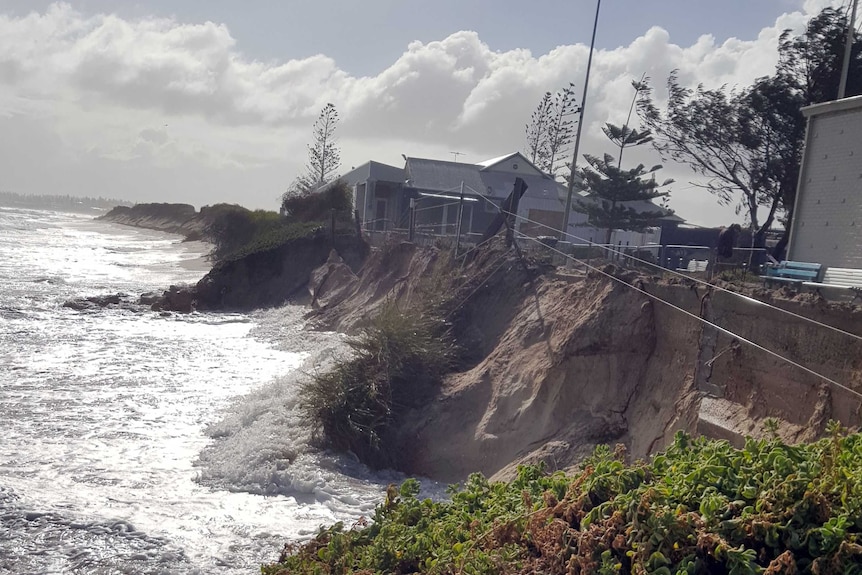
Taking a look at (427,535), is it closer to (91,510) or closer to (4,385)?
(91,510)

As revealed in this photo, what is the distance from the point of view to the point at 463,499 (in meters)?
5.62

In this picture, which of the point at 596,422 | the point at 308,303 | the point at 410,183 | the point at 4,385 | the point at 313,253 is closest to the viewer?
the point at 596,422

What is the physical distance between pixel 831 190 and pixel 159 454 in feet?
44.1

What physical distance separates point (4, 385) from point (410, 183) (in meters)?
26.0

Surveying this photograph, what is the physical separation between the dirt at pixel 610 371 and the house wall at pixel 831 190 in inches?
227

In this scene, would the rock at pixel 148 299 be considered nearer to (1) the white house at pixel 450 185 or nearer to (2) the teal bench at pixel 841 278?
(1) the white house at pixel 450 185

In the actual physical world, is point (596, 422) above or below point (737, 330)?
below

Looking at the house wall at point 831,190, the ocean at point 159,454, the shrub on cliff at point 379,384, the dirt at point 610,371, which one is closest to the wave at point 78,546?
the ocean at point 159,454

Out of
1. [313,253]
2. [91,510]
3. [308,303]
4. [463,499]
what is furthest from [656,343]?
[313,253]

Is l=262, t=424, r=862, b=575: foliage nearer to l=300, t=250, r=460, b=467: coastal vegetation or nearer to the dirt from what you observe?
the dirt

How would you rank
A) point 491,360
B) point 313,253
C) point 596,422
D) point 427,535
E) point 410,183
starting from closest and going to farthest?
point 427,535
point 596,422
point 491,360
point 313,253
point 410,183

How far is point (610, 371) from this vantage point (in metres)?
10.8

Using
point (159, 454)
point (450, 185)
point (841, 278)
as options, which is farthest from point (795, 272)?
point (450, 185)

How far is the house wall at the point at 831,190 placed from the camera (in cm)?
1598
